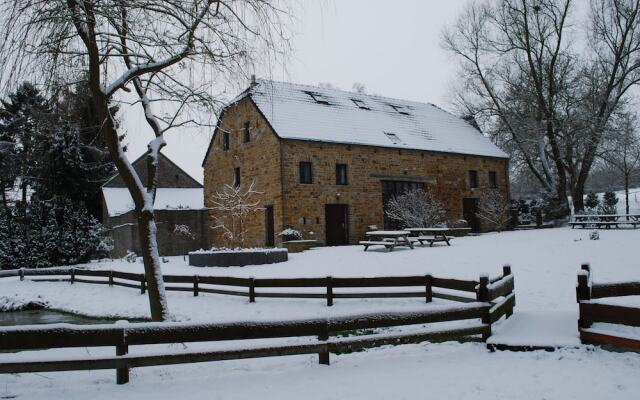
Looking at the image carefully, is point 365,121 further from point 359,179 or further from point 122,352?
point 122,352

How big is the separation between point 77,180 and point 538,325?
86.0ft

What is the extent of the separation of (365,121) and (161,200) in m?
12.4

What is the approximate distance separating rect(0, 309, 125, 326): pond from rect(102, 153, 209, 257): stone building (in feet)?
30.2

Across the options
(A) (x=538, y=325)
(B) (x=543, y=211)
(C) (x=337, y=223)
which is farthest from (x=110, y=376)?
(B) (x=543, y=211)

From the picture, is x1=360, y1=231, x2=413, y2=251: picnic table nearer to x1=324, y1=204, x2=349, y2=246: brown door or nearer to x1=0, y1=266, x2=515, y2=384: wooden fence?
x1=324, y1=204, x2=349, y2=246: brown door

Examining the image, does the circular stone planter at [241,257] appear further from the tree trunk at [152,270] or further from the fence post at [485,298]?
the fence post at [485,298]

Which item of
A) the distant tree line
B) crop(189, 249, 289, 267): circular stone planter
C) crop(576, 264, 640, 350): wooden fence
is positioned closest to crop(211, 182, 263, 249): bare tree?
crop(189, 249, 289, 267): circular stone planter

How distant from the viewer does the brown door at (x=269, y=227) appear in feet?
73.9

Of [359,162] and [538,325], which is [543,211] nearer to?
[359,162]

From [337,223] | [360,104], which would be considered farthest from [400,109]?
[337,223]

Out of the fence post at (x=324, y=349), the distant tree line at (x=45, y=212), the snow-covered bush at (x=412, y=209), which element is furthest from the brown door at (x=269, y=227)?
the fence post at (x=324, y=349)

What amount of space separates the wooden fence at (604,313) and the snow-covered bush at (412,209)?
15.9m

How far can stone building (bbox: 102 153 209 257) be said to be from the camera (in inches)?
986

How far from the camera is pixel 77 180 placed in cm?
2662
